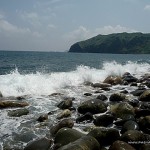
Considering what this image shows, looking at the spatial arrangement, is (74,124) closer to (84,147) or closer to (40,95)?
(84,147)

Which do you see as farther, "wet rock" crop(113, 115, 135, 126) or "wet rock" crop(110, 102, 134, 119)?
"wet rock" crop(110, 102, 134, 119)

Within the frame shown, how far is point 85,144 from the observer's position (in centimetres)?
775

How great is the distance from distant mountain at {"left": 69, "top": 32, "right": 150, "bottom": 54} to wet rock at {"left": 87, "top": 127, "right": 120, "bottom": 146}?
160m

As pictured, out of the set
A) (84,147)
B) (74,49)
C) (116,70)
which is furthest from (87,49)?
(84,147)

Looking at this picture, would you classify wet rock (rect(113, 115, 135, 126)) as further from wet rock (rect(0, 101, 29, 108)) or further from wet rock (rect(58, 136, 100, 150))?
wet rock (rect(0, 101, 29, 108))

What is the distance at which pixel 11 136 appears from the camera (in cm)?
984

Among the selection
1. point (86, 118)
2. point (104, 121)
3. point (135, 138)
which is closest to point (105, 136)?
point (135, 138)

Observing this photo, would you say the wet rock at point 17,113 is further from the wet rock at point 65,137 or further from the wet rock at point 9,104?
the wet rock at point 65,137

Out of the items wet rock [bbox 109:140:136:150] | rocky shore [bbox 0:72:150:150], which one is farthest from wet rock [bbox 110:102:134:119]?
wet rock [bbox 109:140:136:150]

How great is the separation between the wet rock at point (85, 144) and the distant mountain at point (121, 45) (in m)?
161

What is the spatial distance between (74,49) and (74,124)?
18158 cm

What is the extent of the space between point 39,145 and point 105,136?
206cm

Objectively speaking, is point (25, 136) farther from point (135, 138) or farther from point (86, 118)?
point (135, 138)

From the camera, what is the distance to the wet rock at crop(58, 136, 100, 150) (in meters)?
7.50
